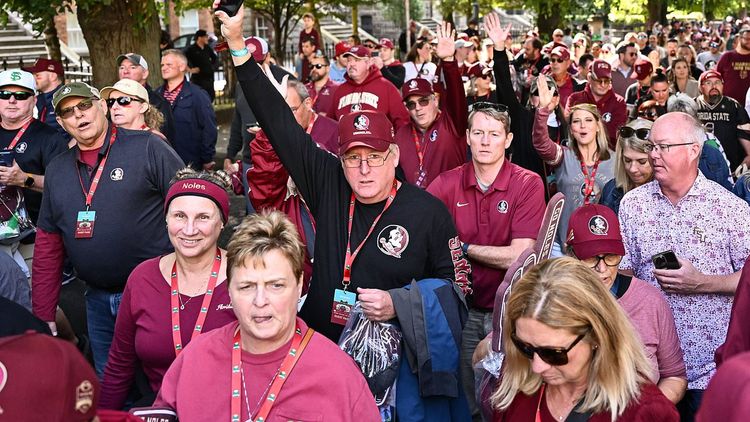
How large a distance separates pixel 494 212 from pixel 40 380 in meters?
3.89

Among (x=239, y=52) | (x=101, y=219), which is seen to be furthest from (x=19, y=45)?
(x=239, y=52)

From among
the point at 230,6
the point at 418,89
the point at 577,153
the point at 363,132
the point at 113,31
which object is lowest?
the point at 113,31

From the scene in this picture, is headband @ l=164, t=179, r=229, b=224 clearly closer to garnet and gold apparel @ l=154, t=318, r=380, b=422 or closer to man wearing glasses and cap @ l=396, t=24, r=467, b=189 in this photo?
garnet and gold apparel @ l=154, t=318, r=380, b=422

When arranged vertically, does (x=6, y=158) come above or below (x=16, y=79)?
below

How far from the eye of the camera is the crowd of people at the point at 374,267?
3.42m

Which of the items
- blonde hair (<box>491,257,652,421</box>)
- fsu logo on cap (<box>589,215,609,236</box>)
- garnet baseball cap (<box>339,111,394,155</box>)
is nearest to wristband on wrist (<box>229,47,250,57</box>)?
garnet baseball cap (<box>339,111,394,155</box>)

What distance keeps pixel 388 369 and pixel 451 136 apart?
11.3 ft

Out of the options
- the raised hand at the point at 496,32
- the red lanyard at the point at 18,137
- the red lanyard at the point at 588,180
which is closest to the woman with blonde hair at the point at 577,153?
the red lanyard at the point at 588,180

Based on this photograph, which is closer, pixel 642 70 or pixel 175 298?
pixel 175 298

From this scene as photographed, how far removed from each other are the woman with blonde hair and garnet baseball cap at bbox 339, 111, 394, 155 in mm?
2909

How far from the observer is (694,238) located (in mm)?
4926

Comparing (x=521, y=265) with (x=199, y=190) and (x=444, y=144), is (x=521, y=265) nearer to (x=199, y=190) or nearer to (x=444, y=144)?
(x=199, y=190)

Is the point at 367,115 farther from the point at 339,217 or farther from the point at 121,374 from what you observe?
the point at 121,374

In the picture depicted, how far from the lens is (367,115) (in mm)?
4758
